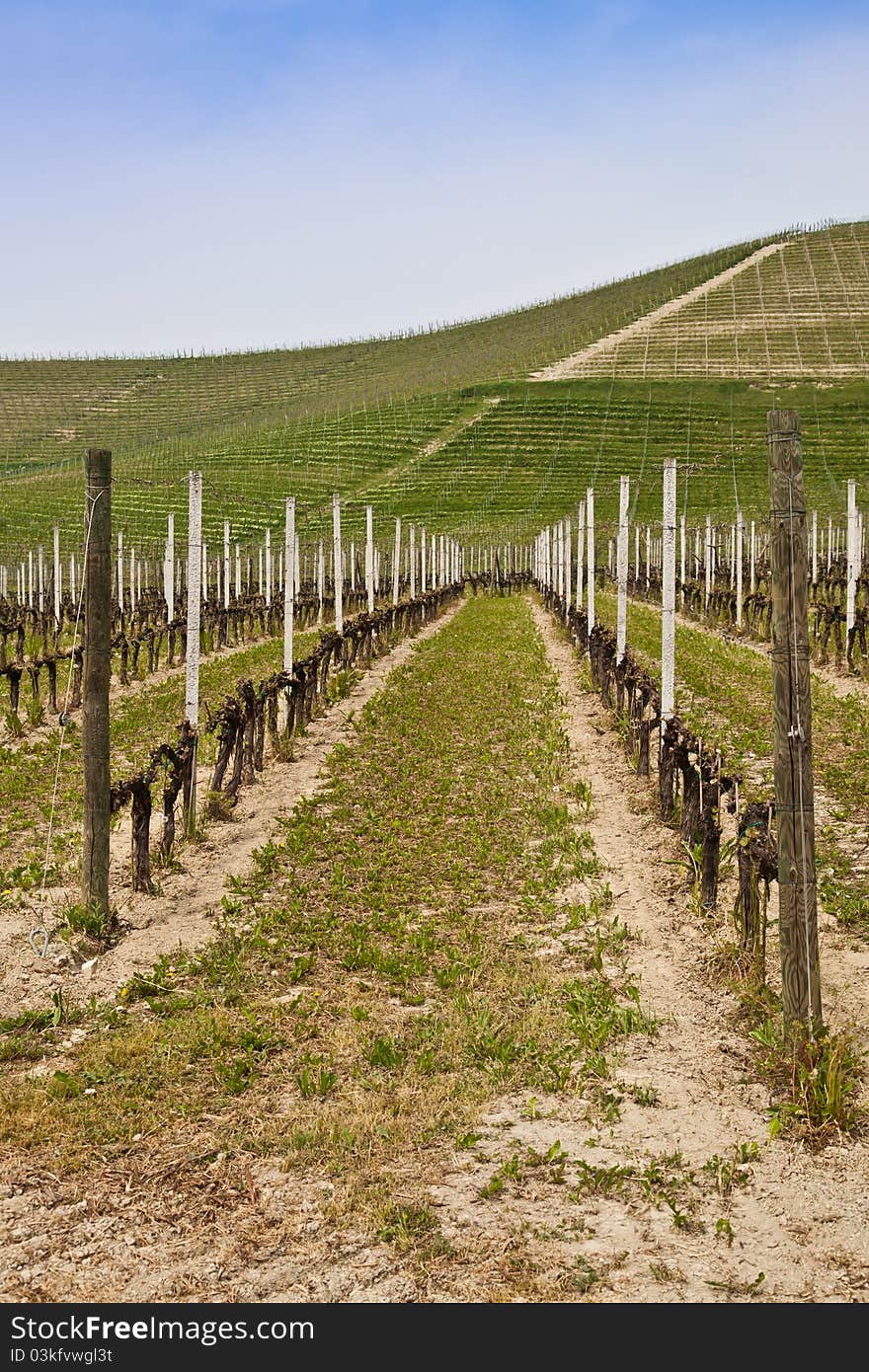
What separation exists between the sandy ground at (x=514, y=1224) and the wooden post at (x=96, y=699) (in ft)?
8.77

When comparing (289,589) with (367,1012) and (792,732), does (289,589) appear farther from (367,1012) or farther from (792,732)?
(792,732)

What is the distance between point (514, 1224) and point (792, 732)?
235 cm

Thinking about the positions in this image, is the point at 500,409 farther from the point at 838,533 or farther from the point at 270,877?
the point at 270,877

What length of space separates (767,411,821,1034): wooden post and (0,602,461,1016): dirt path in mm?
3372

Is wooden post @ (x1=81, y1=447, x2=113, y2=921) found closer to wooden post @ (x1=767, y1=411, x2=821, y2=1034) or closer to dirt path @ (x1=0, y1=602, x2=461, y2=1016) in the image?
dirt path @ (x1=0, y1=602, x2=461, y2=1016)

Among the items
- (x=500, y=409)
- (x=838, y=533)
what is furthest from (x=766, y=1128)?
(x=500, y=409)

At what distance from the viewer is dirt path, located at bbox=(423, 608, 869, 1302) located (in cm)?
375

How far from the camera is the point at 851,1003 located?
230 inches

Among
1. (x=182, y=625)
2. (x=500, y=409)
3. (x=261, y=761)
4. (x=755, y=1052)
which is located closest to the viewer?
(x=755, y=1052)

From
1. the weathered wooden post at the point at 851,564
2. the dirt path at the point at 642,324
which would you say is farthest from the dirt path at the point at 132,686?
the dirt path at the point at 642,324

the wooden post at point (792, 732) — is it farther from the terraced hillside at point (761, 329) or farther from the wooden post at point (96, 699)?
the terraced hillside at point (761, 329)

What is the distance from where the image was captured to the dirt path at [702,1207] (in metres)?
3.75

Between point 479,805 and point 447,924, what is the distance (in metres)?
3.03

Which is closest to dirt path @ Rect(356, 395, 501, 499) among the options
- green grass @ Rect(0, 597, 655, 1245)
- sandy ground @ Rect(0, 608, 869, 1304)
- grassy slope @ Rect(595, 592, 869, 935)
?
grassy slope @ Rect(595, 592, 869, 935)
